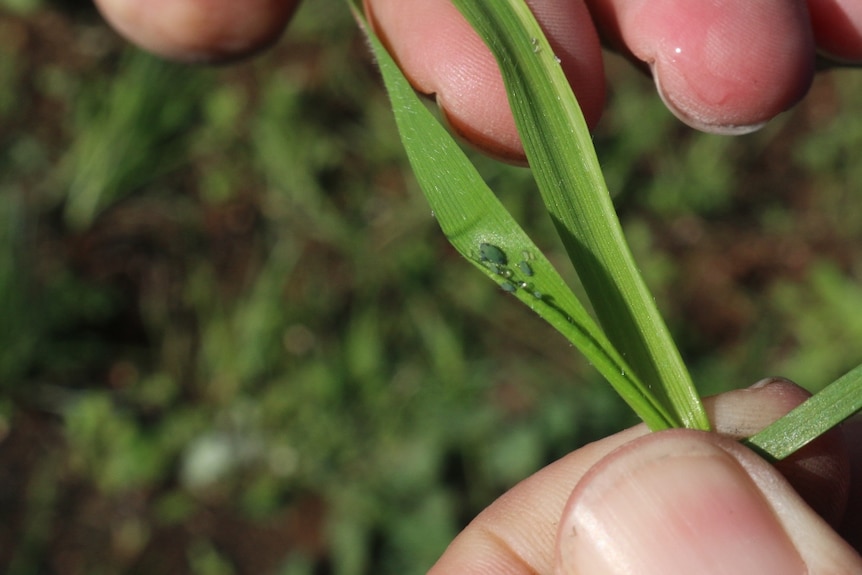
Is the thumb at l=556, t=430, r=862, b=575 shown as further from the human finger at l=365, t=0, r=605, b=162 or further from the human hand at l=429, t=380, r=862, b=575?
the human finger at l=365, t=0, r=605, b=162

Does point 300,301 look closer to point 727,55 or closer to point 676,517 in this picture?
point 727,55

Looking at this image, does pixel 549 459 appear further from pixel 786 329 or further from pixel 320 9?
pixel 320 9

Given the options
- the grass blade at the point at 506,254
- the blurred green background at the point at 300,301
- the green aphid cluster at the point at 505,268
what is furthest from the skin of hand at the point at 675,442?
the blurred green background at the point at 300,301

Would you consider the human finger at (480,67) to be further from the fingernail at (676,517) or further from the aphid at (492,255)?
the fingernail at (676,517)

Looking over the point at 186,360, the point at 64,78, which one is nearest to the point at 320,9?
the point at 64,78

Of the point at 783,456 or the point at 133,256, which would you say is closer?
the point at 783,456

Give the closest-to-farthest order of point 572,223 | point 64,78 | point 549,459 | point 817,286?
point 572,223, point 549,459, point 817,286, point 64,78
